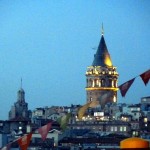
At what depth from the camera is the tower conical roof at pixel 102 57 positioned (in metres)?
83.2

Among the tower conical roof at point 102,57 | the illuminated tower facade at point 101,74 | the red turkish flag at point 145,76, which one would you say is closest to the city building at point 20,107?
the illuminated tower facade at point 101,74

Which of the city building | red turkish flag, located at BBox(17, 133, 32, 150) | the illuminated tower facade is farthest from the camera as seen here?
the illuminated tower facade

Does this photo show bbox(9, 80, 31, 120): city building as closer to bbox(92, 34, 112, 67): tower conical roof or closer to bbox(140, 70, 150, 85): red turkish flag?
bbox(92, 34, 112, 67): tower conical roof

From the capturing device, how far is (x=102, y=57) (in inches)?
3275

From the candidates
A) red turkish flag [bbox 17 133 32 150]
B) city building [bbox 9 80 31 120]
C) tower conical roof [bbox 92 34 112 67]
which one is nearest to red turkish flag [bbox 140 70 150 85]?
red turkish flag [bbox 17 133 32 150]

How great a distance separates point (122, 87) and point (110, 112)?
220 feet

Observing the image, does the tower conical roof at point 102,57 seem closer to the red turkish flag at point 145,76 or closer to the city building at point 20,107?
the city building at point 20,107

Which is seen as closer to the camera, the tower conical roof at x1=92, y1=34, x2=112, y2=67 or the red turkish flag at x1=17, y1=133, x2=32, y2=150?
the red turkish flag at x1=17, y1=133, x2=32, y2=150

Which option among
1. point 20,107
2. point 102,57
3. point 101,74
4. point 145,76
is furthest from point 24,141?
point 102,57

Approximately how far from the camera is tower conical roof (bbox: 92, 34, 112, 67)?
273 ft

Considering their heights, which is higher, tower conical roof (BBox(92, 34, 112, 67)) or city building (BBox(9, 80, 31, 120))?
tower conical roof (BBox(92, 34, 112, 67))

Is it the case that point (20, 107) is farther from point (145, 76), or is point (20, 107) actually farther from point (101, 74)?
point (145, 76)

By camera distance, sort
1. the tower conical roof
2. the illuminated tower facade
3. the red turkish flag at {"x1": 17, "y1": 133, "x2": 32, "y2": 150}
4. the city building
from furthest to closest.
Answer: the tower conical roof
the illuminated tower facade
the city building
the red turkish flag at {"x1": 17, "y1": 133, "x2": 32, "y2": 150}

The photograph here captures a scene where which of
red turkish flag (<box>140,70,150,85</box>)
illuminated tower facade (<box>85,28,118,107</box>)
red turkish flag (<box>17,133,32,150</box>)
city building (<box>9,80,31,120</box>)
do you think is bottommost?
red turkish flag (<box>17,133,32,150</box>)
